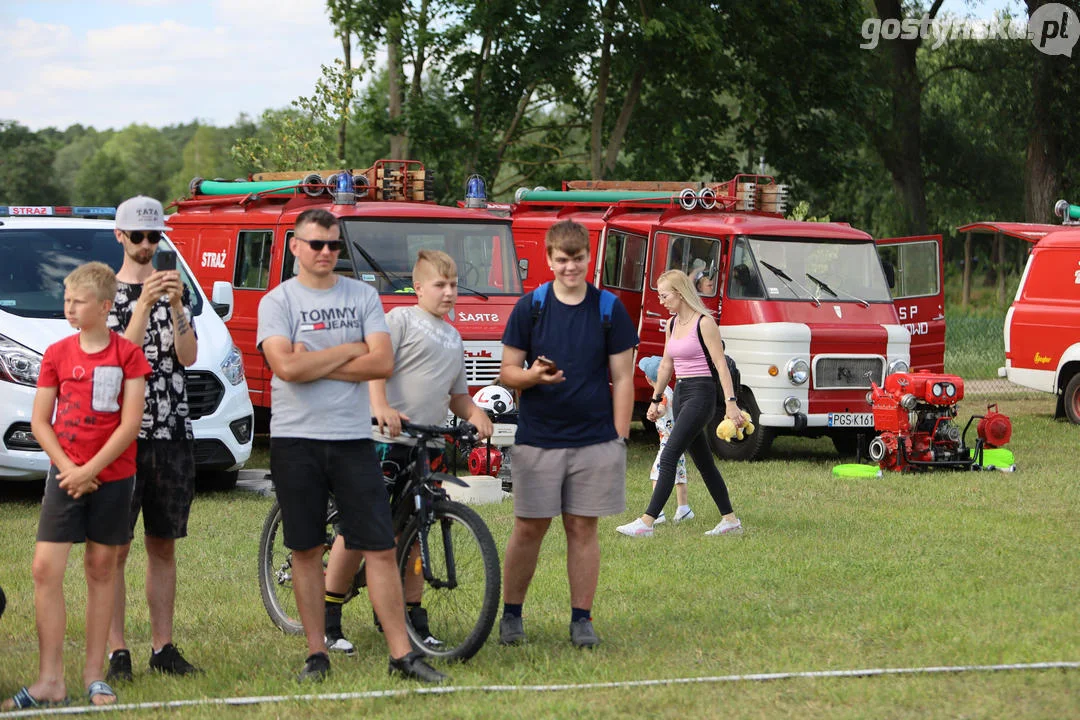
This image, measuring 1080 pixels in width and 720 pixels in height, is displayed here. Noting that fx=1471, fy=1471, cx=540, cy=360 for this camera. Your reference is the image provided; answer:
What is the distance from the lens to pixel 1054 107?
1225 inches

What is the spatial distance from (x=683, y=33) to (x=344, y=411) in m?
19.9

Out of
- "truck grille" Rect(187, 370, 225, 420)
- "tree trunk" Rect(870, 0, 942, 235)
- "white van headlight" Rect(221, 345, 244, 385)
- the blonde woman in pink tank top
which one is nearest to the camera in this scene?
the blonde woman in pink tank top

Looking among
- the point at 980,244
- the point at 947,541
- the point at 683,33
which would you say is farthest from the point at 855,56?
the point at 980,244

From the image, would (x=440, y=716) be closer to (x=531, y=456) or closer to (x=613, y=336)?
(x=531, y=456)

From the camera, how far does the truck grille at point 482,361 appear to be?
13141 millimetres

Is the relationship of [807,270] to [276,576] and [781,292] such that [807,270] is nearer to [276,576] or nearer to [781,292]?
[781,292]

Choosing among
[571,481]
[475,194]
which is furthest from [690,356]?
[475,194]

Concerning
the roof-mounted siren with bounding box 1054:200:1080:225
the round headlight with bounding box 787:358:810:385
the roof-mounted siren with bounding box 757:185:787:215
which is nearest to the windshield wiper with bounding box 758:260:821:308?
the round headlight with bounding box 787:358:810:385

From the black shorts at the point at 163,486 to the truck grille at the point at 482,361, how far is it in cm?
718

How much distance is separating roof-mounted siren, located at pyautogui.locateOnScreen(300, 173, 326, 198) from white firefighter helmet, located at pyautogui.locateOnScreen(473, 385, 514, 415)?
3.43 metres

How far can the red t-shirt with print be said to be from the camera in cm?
549

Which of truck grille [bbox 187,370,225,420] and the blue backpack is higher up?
the blue backpack

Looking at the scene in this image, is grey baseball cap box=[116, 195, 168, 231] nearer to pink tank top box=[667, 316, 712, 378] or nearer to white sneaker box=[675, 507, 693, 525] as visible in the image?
pink tank top box=[667, 316, 712, 378]

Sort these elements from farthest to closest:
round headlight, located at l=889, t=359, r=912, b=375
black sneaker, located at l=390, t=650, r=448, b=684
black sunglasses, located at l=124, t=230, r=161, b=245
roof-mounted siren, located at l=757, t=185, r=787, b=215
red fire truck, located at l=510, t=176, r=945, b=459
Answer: roof-mounted siren, located at l=757, t=185, r=787, b=215 → round headlight, located at l=889, t=359, r=912, b=375 → red fire truck, located at l=510, t=176, r=945, b=459 → black sunglasses, located at l=124, t=230, r=161, b=245 → black sneaker, located at l=390, t=650, r=448, b=684
